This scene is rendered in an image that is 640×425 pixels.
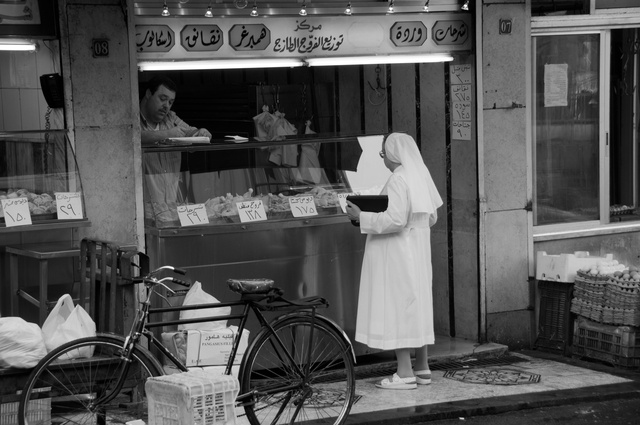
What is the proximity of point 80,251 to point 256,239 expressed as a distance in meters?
1.56

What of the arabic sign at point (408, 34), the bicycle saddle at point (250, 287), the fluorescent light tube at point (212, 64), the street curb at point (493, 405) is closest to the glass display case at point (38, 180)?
the fluorescent light tube at point (212, 64)

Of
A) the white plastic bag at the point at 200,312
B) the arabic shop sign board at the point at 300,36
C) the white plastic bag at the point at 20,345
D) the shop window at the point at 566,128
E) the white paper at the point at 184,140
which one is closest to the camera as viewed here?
the white plastic bag at the point at 20,345

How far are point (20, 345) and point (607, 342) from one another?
5183 mm

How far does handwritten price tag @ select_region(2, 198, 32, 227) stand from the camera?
7.68 m

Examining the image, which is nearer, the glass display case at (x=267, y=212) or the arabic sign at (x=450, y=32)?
the glass display case at (x=267, y=212)

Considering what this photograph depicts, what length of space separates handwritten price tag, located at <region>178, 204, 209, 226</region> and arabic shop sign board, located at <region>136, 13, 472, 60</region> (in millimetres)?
1194

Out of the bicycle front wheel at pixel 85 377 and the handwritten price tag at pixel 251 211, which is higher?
the handwritten price tag at pixel 251 211

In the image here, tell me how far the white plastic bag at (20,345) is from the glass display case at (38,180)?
131 cm

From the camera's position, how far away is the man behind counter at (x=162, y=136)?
8547 mm

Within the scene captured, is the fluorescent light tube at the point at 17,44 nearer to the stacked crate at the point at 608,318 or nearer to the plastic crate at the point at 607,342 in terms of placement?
the stacked crate at the point at 608,318

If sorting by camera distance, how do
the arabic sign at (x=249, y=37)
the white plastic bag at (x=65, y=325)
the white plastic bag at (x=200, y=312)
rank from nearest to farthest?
the white plastic bag at (x=65, y=325)
the white plastic bag at (x=200, y=312)
the arabic sign at (x=249, y=37)

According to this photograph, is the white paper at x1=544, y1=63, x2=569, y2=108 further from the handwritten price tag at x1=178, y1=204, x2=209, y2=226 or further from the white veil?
the handwritten price tag at x1=178, y1=204, x2=209, y2=226

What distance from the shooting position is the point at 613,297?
9203 mm

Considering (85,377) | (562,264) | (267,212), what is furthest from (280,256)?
(562,264)
